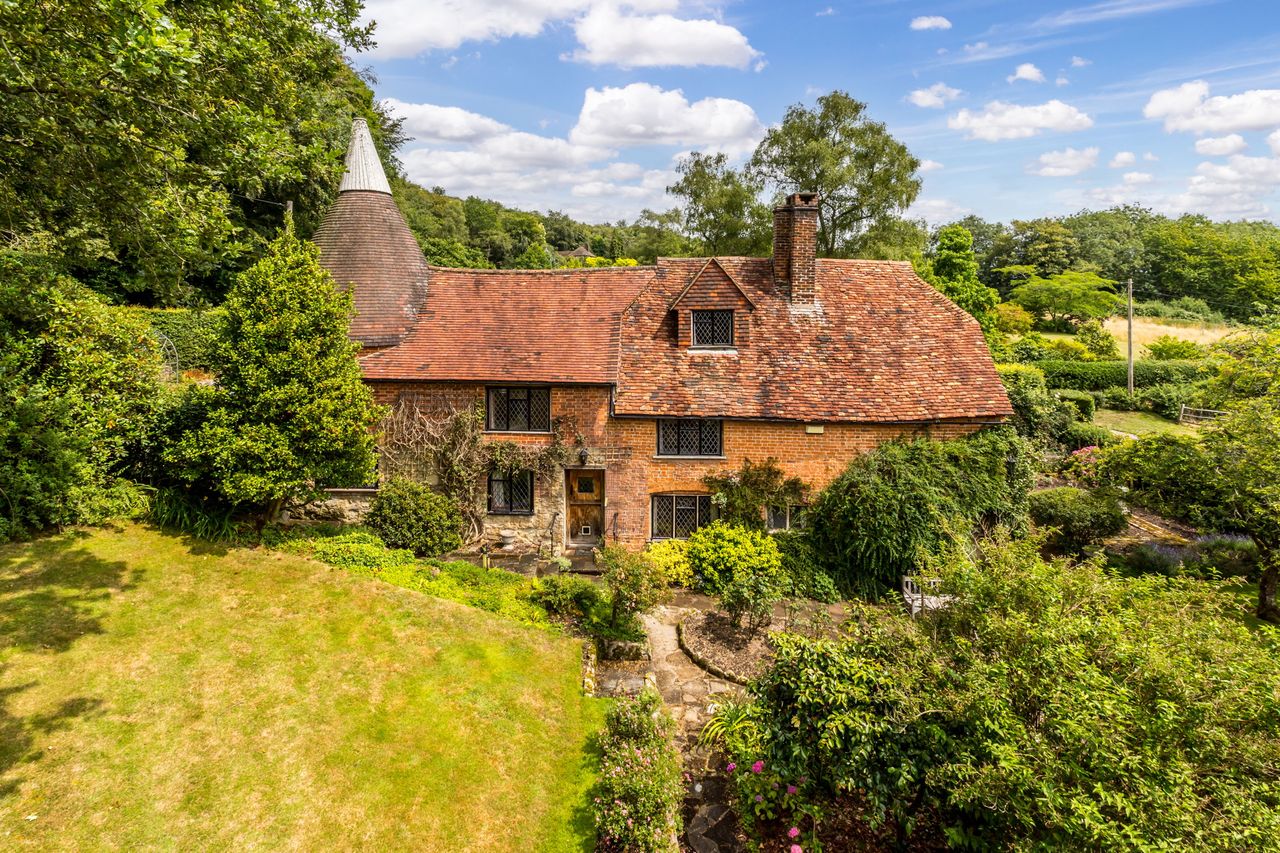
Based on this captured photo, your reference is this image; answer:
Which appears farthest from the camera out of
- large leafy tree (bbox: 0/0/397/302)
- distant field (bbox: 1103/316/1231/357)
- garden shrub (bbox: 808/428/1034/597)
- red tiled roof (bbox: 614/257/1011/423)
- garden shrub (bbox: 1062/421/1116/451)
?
distant field (bbox: 1103/316/1231/357)

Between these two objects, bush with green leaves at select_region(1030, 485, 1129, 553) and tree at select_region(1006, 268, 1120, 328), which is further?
tree at select_region(1006, 268, 1120, 328)

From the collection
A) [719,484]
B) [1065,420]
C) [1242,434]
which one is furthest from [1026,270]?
[719,484]

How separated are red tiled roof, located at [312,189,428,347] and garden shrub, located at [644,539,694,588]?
9.70m

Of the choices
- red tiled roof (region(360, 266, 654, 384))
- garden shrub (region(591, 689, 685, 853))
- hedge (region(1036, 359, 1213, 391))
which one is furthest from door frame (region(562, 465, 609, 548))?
hedge (region(1036, 359, 1213, 391))

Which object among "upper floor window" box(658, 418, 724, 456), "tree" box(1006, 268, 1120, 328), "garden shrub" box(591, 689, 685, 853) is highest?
"tree" box(1006, 268, 1120, 328)

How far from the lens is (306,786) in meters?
7.32

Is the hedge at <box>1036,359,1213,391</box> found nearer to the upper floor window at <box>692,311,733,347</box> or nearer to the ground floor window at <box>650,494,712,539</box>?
A: the upper floor window at <box>692,311,733,347</box>

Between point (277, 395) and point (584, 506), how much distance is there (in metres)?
8.38

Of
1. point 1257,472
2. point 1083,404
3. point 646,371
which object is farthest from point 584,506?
point 1083,404

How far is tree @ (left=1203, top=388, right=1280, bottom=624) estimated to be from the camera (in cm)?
1258

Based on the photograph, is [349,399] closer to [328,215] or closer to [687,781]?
[328,215]

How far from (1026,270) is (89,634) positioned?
68150mm

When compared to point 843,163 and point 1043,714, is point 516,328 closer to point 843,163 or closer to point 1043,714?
point 1043,714

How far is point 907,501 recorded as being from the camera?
1438cm
